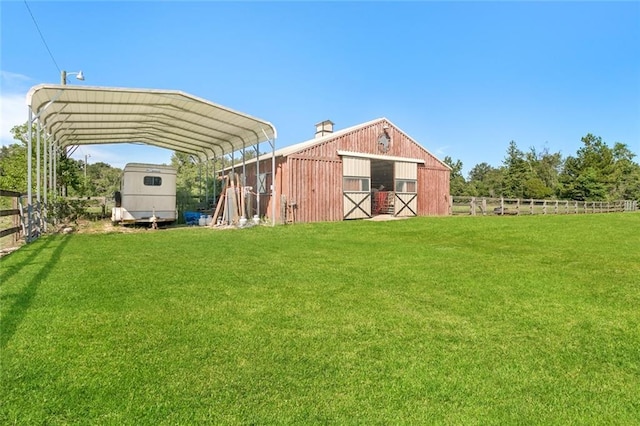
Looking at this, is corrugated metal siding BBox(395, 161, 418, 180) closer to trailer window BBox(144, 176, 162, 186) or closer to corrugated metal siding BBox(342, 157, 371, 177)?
corrugated metal siding BBox(342, 157, 371, 177)

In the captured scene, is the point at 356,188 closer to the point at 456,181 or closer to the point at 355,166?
the point at 355,166

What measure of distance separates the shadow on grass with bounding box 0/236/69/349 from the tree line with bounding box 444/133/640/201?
41.4m

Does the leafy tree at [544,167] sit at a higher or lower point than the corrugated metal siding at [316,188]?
higher

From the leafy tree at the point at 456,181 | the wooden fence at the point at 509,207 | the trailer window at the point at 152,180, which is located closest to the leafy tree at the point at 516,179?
the leafy tree at the point at 456,181

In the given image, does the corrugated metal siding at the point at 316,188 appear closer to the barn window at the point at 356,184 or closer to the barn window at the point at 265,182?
the barn window at the point at 356,184

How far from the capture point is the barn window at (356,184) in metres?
16.5

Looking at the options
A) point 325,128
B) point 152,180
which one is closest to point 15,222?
point 152,180

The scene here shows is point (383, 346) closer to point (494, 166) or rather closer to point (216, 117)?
point (216, 117)

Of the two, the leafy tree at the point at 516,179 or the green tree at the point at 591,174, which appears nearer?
the green tree at the point at 591,174

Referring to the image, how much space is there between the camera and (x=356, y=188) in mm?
16922

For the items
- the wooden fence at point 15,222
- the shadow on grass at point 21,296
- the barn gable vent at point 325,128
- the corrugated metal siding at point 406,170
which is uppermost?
the barn gable vent at point 325,128


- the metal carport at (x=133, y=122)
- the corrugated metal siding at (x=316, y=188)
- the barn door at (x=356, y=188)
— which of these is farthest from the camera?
the barn door at (x=356, y=188)

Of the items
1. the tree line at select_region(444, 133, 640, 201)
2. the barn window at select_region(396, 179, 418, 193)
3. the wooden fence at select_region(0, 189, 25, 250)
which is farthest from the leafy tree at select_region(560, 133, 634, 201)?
the wooden fence at select_region(0, 189, 25, 250)

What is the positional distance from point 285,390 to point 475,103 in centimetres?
2610
